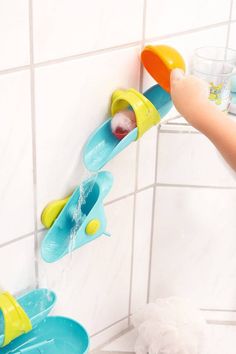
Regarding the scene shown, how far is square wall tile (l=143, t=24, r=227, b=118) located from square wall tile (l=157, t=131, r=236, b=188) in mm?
53

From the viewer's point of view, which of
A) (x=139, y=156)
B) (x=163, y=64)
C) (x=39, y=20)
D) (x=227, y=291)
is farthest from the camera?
(x=227, y=291)

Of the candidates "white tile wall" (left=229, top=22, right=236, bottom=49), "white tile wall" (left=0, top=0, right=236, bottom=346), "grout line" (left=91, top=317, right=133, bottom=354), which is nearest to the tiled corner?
"white tile wall" (left=0, top=0, right=236, bottom=346)

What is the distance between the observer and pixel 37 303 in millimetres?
1036

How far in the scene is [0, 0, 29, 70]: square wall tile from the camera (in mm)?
820

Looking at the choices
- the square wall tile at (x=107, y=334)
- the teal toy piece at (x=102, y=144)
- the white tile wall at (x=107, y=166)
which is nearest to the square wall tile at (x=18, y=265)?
the white tile wall at (x=107, y=166)

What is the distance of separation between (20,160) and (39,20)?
0.70 feet

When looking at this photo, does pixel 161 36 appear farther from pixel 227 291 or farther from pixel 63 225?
pixel 227 291

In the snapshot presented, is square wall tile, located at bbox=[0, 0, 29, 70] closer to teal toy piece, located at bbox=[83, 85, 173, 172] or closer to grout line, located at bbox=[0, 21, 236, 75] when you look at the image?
grout line, located at bbox=[0, 21, 236, 75]

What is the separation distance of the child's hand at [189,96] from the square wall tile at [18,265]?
0.33m

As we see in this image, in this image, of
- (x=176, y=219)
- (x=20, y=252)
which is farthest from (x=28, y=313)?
(x=176, y=219)

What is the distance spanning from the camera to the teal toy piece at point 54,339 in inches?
40.8

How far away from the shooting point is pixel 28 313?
1.01 meters

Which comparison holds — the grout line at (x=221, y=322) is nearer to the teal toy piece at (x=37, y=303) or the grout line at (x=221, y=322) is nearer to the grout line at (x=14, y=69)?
the teal toy piece at (x=37, y=303)

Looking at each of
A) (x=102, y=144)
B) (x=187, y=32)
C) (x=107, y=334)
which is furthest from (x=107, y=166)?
(x=107, y=334)
